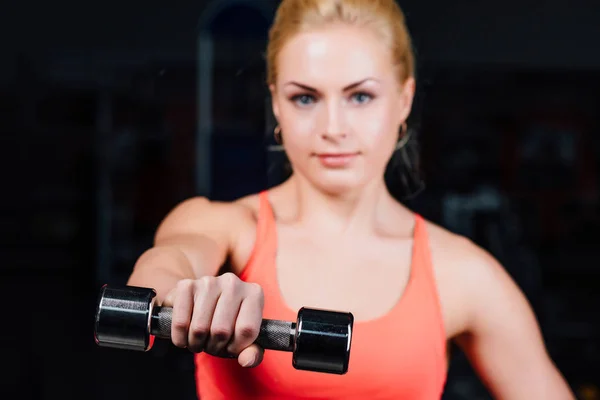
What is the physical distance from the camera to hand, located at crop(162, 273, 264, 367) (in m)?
0.46

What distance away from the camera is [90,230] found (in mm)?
4375

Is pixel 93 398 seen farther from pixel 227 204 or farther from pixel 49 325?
pixel 227 204

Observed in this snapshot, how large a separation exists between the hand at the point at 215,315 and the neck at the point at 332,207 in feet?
1.22

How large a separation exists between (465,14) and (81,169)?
8.17 ft

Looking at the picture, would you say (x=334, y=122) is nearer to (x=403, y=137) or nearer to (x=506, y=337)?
(x=403, y=137)

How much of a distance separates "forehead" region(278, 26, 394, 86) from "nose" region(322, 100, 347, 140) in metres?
0.02

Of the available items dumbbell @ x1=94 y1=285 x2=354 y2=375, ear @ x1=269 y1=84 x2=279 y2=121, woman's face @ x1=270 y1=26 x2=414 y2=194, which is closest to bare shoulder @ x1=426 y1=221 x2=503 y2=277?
woman's face @ x1=270 y1=26 x2=414 y2=194

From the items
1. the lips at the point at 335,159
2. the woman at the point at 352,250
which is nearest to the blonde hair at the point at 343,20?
the woman at the point at 352,250

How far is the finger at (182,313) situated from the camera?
1.50 feet

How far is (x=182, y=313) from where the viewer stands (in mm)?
456

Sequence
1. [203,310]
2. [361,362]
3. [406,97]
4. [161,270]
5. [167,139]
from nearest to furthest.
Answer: [203,310], [161,270], [361,362], [406,97], [167,139]

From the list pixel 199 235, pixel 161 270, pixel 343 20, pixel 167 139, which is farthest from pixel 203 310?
pixel 167 139

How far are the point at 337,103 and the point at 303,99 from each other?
4cm

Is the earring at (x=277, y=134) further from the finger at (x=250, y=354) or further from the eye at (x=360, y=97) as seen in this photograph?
the finger at (x=250, y=354)
